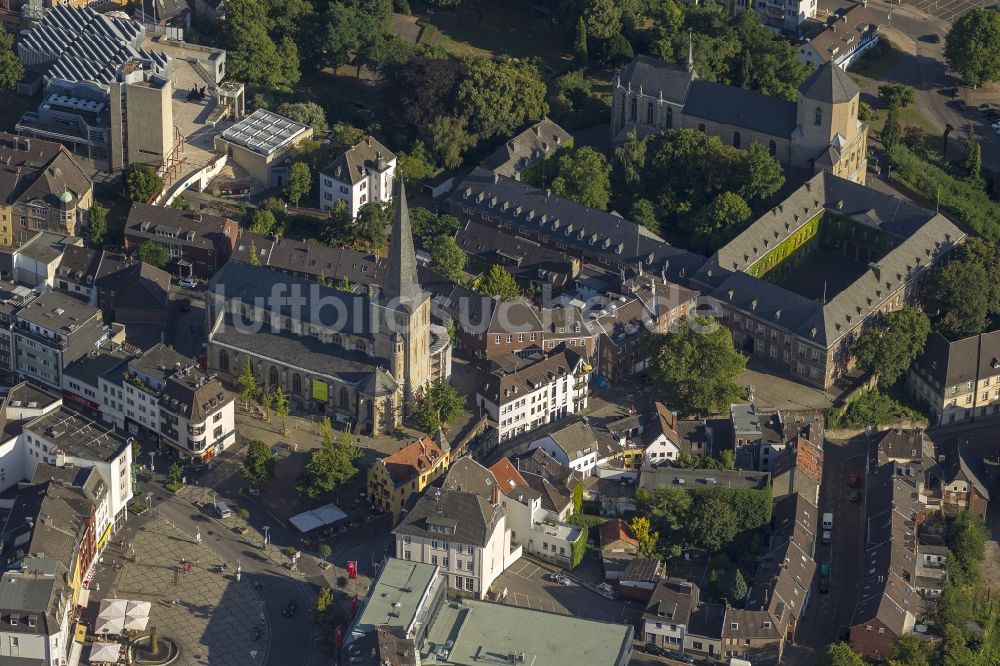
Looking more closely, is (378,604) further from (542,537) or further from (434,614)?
(542,537)

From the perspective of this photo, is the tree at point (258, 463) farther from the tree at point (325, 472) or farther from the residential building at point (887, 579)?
the residential building at point (887, 579)

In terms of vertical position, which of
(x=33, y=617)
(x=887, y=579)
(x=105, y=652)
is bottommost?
(x=105, y=652)

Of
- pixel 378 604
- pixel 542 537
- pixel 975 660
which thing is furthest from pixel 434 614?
pixel 975 660

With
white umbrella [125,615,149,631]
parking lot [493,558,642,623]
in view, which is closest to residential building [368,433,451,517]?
parking lot [493,558,642,623]

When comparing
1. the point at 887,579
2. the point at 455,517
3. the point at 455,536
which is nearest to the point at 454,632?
the point at 455,536

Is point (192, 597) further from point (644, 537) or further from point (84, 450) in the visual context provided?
point (644, 537)

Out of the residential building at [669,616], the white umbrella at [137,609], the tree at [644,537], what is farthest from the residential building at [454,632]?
the white umbrella at [137,609]
